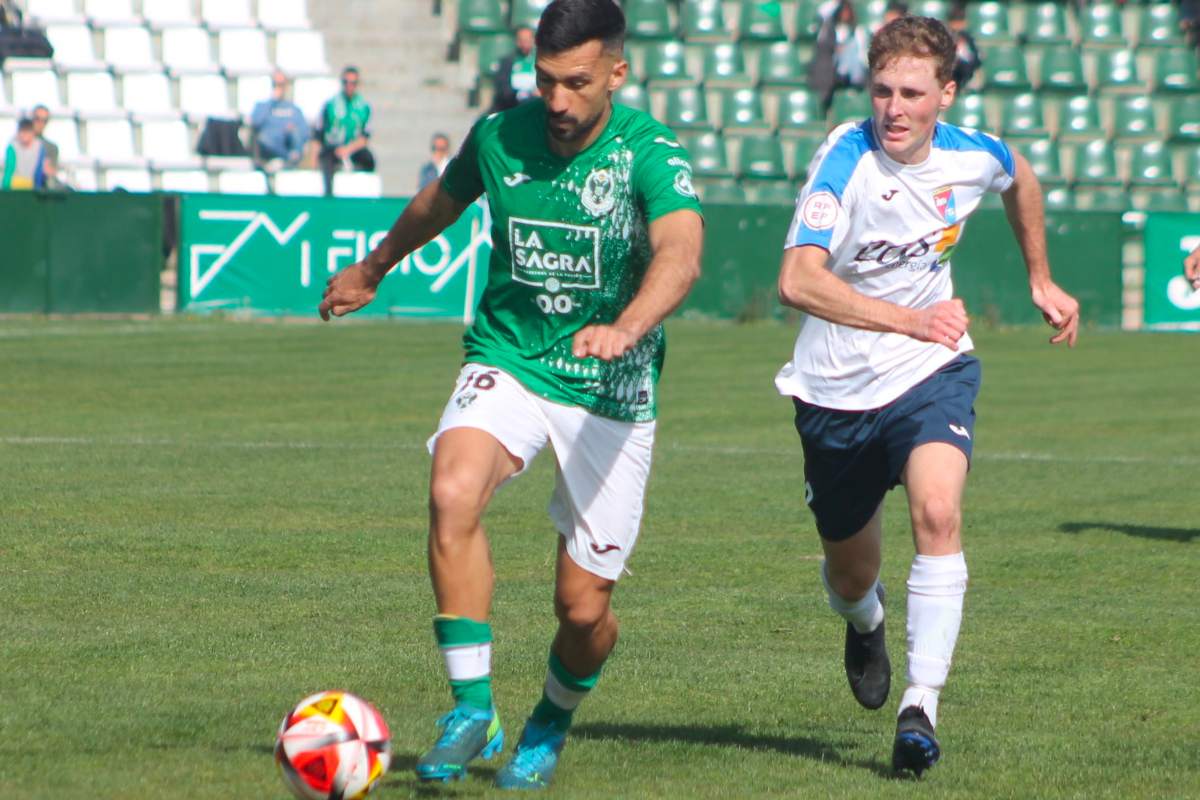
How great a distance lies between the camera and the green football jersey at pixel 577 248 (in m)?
5.63

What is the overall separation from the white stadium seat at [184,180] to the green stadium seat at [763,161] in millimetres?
7476

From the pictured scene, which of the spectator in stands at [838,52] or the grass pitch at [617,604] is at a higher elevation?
the spectator in stands at [838,52]

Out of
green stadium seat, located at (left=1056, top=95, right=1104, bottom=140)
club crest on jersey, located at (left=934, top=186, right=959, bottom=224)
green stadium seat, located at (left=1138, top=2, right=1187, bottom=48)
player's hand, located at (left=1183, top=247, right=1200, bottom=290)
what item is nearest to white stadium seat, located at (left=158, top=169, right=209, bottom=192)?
green stadium seat, located at (left=1056, top=95, right=1104, bottom=140)

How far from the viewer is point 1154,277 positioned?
25578 millimetres

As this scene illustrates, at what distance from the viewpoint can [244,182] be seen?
26359mm

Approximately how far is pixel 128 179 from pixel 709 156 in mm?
8089

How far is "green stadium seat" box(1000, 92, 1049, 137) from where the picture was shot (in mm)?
29656

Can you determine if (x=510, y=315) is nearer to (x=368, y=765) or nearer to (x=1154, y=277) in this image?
(x=368, y=765)

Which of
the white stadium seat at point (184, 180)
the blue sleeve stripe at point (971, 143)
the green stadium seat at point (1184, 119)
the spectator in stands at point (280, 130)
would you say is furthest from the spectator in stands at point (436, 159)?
the blue sleeve stripe at point (971, 143)

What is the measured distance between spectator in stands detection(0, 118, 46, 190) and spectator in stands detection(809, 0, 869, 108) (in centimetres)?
1066

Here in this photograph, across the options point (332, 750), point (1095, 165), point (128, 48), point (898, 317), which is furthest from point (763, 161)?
point (332, 750)

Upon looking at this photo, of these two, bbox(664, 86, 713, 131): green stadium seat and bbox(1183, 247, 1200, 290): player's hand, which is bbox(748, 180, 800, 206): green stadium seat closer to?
bbox(664, 86, 713, 131): green stadium seat

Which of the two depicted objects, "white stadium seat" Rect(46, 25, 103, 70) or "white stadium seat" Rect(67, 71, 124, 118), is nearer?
"white stadium seat" Rect(67, 71, 124, 118)

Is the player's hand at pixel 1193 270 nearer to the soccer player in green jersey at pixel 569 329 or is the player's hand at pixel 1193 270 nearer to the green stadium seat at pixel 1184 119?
the soccer player in green jersey at pixel 569 329
